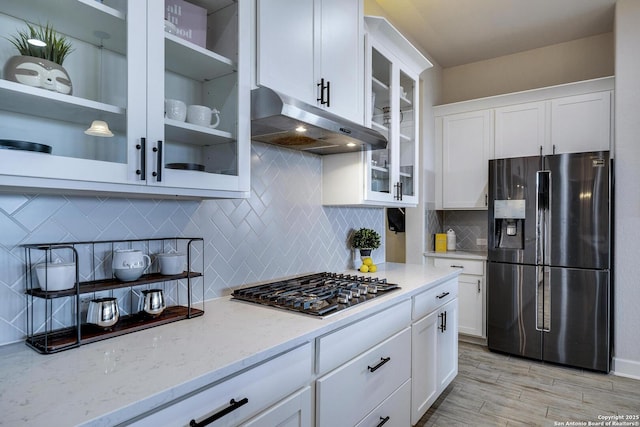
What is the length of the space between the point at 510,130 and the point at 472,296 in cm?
169

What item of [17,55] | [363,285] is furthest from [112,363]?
[363,285]

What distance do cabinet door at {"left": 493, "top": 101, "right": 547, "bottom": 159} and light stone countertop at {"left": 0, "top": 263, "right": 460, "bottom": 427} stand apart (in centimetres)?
300

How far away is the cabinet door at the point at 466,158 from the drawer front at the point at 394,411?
97.0 inches

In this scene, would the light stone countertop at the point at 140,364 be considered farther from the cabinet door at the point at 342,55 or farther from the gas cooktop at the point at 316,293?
the cabinet door at the point at 342,55

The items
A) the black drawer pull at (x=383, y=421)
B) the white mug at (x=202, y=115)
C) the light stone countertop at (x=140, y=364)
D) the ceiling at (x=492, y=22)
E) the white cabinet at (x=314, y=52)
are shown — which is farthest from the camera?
the ceiling at (x=492, y=22)

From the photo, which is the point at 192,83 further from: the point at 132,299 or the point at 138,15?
the point at 132,299

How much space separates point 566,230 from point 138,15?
3.32m

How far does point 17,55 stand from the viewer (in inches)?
38.1

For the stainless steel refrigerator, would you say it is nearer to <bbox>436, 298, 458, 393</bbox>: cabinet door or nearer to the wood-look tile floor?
the wood-look tile floor

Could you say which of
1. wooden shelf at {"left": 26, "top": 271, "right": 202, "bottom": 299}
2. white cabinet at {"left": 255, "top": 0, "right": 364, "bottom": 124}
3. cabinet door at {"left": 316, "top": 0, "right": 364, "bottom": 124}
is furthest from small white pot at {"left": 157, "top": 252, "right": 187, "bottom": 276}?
cabinet door at {"left": 316, "top": 0, "right": 364, "bottom": 124}

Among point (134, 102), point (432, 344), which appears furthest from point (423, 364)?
point (134, 102)

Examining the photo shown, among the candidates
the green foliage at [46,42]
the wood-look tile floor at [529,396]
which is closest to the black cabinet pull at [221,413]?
the green foliage at [46,42]

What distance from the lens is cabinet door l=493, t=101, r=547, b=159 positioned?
11.7 feet

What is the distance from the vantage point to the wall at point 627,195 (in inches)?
117
